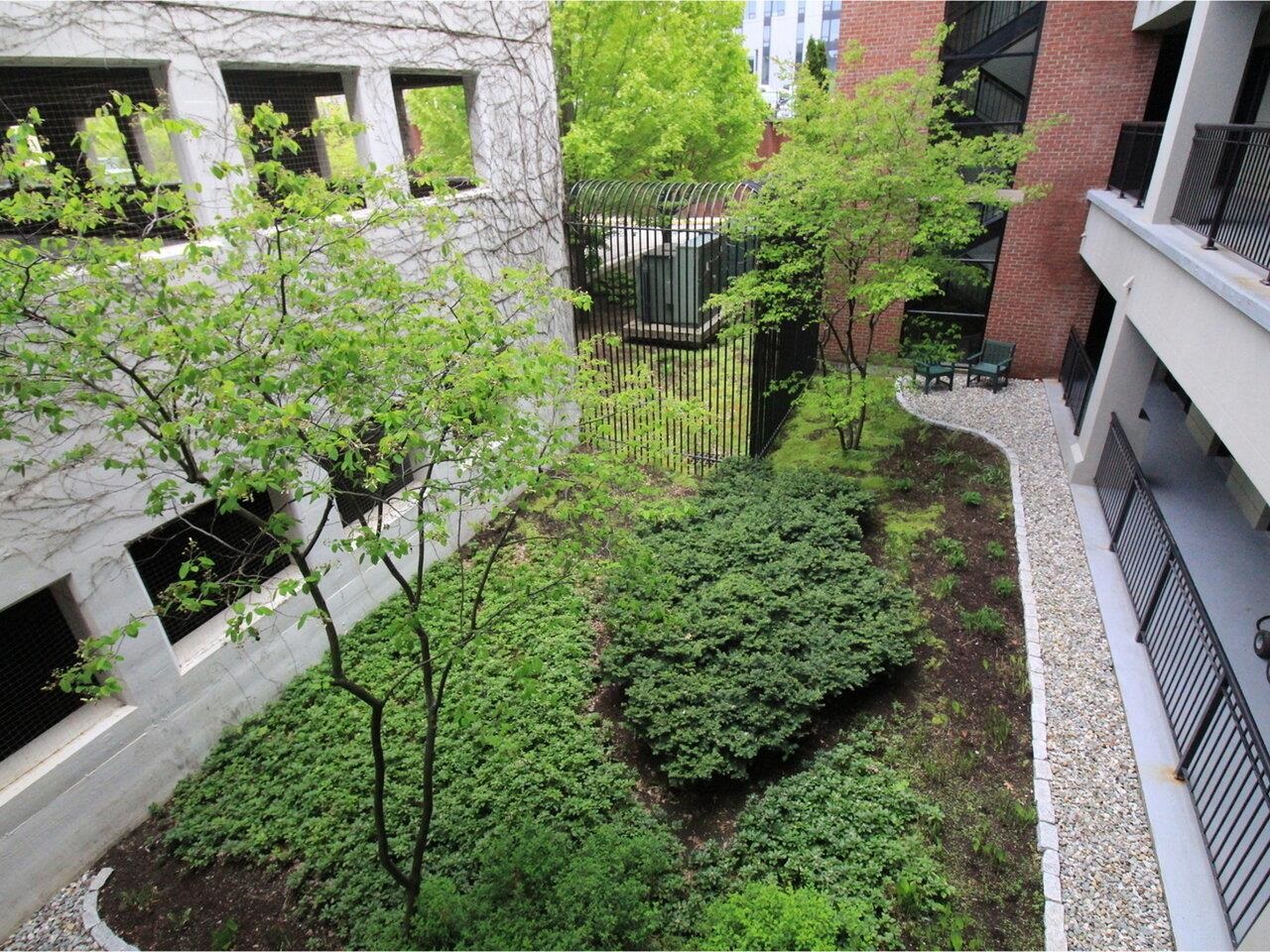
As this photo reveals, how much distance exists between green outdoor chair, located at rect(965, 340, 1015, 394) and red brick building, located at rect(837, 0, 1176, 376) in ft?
1.15

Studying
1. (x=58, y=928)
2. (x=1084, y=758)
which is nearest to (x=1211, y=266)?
(x=1084, y=758)

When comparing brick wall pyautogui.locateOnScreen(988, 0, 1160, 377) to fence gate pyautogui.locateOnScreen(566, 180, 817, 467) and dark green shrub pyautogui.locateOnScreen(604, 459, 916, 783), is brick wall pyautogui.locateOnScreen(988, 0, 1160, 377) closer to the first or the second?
fence gate pyautogui.locateOnScreen(566, 180, 817, 467)

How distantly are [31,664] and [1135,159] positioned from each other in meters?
14.6

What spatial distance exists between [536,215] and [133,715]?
7599 mm

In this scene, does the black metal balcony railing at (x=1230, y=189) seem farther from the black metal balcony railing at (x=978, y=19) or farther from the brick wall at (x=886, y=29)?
the brick wall at (x=886, y=29)

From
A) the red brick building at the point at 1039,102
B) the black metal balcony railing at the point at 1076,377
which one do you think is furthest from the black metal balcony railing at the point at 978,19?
the black metal balcony railing at the point at 1076,377

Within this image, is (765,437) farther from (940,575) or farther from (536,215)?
(536,215)

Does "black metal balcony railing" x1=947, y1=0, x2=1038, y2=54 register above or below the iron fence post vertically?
above

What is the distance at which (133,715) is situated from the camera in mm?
5645

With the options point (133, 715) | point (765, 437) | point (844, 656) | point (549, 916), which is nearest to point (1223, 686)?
point (844, 656)

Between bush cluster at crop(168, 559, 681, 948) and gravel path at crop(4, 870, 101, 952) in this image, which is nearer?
bush cluster at crop(168, 559, 681, 948)

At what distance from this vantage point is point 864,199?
30.0ft

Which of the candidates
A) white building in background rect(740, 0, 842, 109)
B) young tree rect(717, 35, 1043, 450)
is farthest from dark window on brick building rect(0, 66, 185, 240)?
white building in background rect(740, 0, 842, 109)

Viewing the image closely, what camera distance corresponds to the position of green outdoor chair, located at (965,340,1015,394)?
12.9 m
